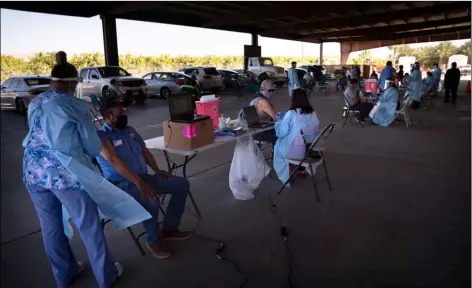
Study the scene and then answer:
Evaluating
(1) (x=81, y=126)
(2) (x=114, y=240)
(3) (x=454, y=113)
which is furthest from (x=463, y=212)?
(3) (x=454, y=113)

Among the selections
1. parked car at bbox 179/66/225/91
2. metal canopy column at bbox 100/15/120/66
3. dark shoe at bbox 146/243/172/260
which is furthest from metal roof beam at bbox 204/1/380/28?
dark shoe at bbox 146/243/172/260

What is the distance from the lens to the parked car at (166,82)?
14.9 m

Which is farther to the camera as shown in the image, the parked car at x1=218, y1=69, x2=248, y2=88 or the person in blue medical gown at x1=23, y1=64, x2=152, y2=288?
the parked car at x1=218, y1=69, x2=248, y2=88

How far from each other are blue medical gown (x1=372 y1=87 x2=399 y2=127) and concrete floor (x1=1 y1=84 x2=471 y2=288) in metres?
2.66

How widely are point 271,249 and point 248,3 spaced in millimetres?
14209

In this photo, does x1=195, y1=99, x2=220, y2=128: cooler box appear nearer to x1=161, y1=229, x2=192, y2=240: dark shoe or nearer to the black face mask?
the black face mask

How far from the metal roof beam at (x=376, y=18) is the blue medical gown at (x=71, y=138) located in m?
15.5

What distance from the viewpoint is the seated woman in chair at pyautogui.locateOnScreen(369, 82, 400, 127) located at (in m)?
7.96

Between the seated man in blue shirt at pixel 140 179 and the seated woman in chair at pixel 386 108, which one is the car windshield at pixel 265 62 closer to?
the seated woman in chair at pixel 386 108

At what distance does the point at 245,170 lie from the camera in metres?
4.07

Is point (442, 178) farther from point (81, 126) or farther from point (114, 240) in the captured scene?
point (81, 126)

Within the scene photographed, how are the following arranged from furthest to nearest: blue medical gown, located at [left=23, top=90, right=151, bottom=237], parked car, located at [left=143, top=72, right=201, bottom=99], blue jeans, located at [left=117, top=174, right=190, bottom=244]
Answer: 1. parked car, located at [left=143, top=72, right=201, bottom=99]
2. blue jeans, located at [left=117, top=174, right=190, bottom=244]
3. blue medical gown, located at [left=23, top=90, right=151, bottom=237]

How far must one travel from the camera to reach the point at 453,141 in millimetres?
6617

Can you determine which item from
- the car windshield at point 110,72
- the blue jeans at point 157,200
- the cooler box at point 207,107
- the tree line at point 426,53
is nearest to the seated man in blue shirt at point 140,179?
the blue jeans at point 157,200
